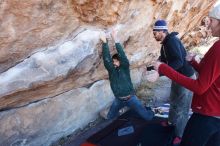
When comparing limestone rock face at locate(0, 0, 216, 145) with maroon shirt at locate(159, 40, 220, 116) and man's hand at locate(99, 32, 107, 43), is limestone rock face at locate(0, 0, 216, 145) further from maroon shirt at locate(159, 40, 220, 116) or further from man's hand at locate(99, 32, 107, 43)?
maroon shirt at locate(159, 40, 220, 116)

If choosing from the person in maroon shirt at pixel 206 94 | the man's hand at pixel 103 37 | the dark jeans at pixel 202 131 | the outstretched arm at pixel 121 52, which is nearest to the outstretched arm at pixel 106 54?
the man's hand at pixel 103 37

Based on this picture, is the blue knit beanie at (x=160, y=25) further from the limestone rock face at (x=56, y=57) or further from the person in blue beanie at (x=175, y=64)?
the limestone rock face at (x=56, y=57)

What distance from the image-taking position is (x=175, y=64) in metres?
4.06

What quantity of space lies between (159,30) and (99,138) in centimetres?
152

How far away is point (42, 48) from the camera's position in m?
4.15

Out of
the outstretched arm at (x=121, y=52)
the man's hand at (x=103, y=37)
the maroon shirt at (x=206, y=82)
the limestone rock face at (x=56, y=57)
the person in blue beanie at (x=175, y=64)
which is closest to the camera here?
the maroon shirt at (x=206, y=82)

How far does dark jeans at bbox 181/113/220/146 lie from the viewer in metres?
2.79

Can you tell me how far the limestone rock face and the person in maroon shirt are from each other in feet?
4.89

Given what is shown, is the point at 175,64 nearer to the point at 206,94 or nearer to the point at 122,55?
the point at 122,55

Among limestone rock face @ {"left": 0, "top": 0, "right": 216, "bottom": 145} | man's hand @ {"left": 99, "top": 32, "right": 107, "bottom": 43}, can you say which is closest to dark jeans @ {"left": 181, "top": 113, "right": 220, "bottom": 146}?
limestone rock face @ {"left": 0, "top": 0, "right": 216, "bottom": 145}

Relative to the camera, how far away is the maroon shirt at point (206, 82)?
8.41 ft

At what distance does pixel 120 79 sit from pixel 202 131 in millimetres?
2385

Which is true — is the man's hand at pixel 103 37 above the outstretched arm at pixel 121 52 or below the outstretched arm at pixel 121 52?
above

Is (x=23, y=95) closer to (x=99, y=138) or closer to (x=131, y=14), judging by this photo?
(x=99, y=138)
